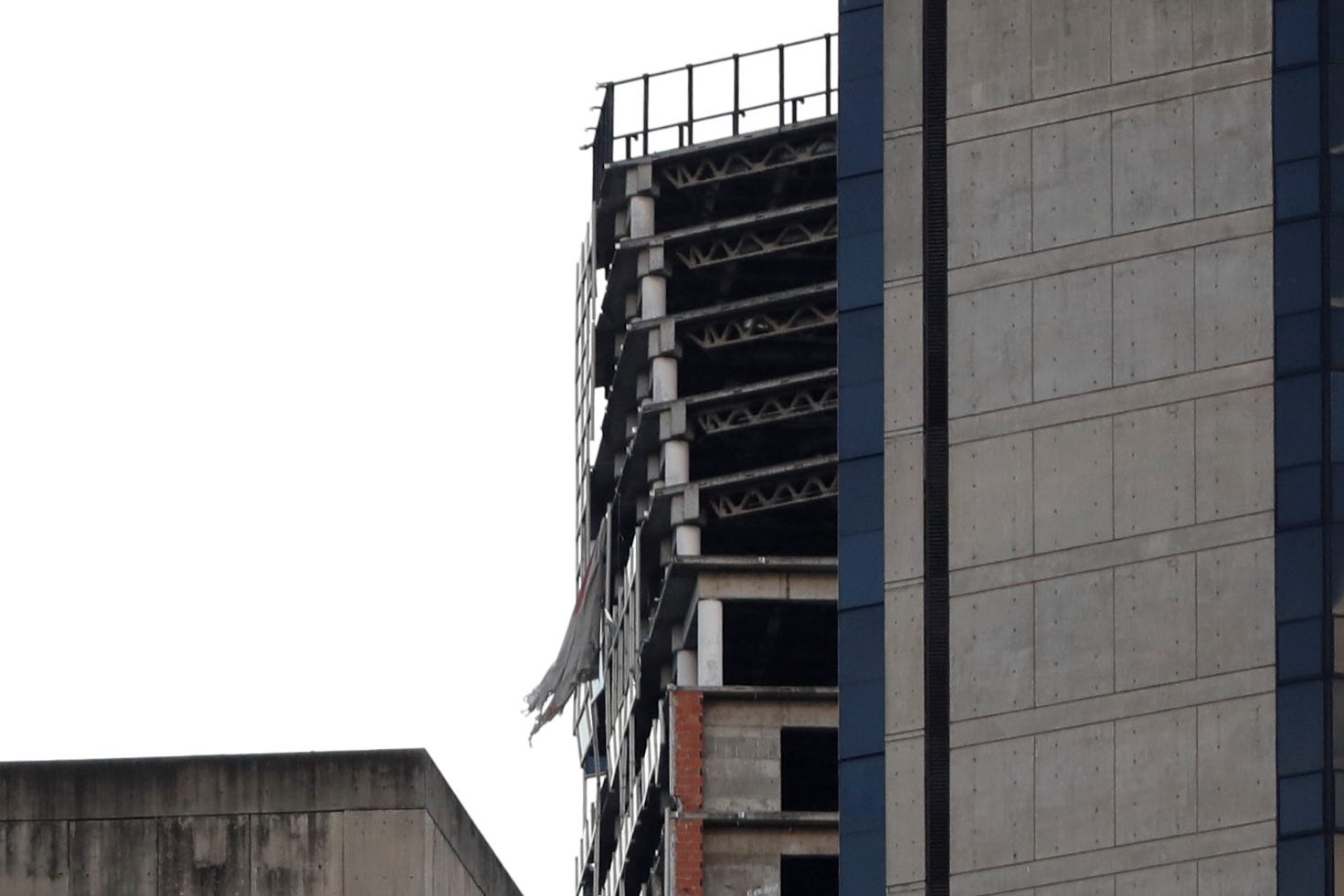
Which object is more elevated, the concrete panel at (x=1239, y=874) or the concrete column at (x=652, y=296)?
the concrete column at (x=652, y=296)

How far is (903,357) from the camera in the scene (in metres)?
85.1

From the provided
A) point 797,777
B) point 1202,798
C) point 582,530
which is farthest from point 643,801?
point 1202,798

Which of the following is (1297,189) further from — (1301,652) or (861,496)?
(861,496)

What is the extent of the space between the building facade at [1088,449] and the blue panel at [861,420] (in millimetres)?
70

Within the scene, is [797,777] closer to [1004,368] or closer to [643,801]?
[643,801]

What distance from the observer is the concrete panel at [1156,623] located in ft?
260

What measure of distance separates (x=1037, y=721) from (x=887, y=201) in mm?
13570

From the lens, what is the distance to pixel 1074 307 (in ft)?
270

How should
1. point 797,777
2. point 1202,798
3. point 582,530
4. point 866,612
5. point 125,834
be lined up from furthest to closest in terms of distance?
point 582,530
point 797,777
point 866,612
point 1202,798
point 125,834

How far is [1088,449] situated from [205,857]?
3975 cm

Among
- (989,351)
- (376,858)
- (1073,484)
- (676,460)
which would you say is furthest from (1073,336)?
(376,858)

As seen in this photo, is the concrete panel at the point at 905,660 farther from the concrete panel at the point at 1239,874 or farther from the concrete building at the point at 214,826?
the concrete building at the point at 214,826

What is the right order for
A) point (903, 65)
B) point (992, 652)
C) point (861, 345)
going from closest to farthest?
1. point (992, 652)
2. point (861, 345)
3. point (903, 65)

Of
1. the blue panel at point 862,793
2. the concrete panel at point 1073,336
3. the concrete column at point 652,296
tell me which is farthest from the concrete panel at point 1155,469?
the concrete column at point 652,296
